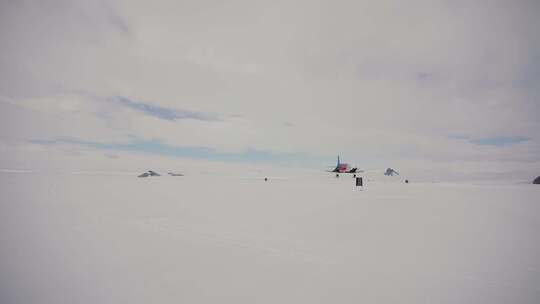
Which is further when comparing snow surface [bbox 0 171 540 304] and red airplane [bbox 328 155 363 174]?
red airplane [bbox 328 155 363 174]

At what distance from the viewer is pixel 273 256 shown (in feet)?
14.8

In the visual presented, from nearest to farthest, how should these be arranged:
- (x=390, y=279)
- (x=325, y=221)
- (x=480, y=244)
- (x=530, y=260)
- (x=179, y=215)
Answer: (x=390, y=279)
(x=530, y=260)
(x=480, y=244)
(x=325, y=221)
(x=179, y=215)

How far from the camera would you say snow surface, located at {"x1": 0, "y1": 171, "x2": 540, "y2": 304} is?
10.6ft

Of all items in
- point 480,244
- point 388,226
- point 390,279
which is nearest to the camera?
point 390,279

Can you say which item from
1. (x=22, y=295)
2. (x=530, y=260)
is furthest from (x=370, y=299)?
(x=22, y=295)

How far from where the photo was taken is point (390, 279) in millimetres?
3633

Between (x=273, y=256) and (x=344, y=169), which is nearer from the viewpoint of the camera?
(x=273, y=256)

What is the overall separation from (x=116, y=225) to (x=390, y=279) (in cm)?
701

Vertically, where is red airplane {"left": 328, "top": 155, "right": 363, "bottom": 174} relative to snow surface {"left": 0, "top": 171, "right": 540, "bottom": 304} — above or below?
above

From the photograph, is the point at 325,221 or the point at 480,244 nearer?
the point at 480,244

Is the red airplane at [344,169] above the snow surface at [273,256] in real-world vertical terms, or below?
above

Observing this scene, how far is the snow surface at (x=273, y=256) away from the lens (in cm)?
322

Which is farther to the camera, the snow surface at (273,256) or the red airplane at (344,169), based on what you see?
the red airplane at (344,169)

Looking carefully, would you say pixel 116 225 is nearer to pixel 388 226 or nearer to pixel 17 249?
pixel 17 249
